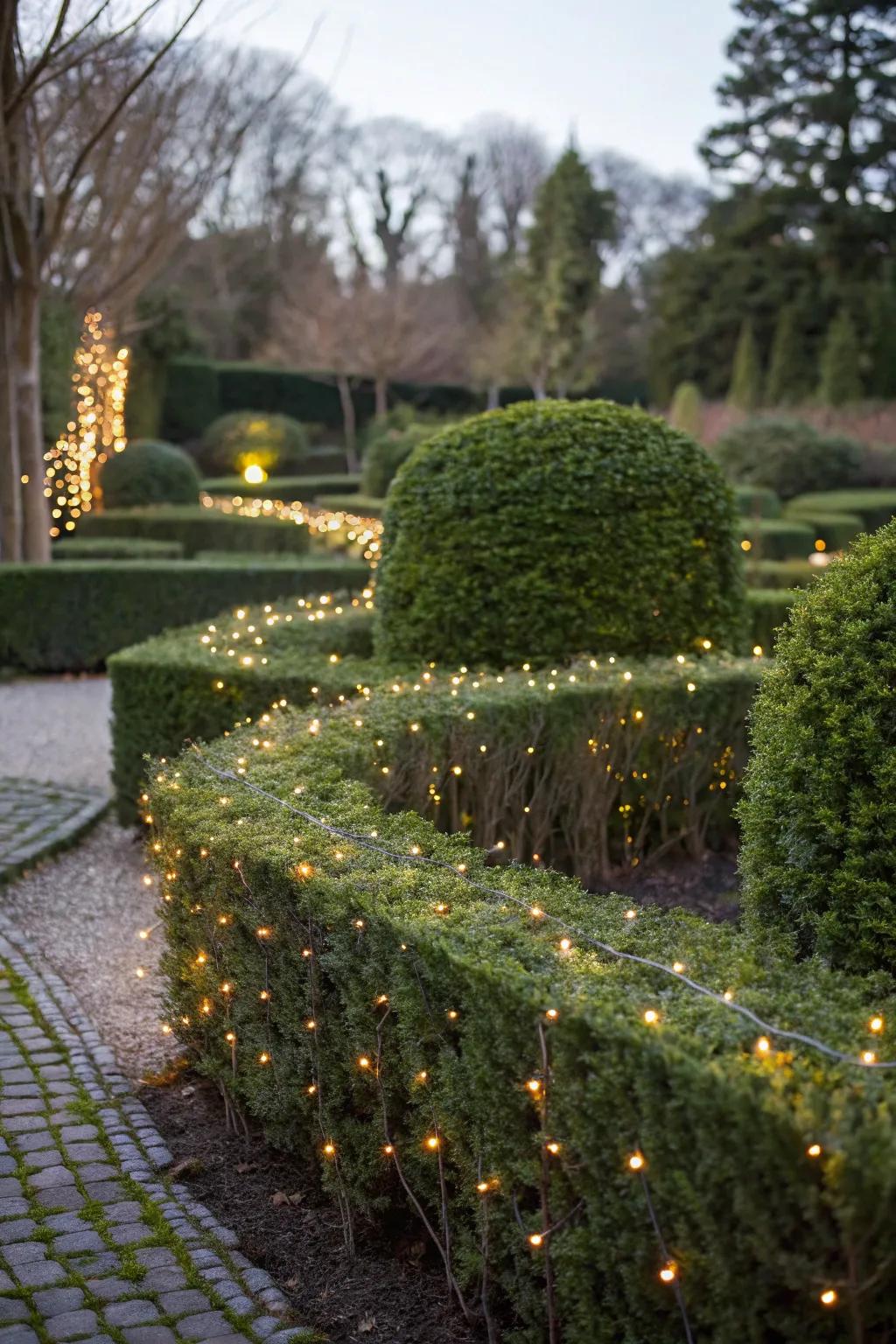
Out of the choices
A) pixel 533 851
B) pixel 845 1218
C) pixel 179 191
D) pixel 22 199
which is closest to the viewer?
pixel 845 1218

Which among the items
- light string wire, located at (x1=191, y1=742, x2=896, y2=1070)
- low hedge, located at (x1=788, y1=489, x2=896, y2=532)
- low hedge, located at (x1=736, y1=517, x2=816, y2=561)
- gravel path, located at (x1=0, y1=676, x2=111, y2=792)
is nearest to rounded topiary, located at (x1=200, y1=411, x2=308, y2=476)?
low hedge, located at (x1=788, y1=489, x2=896, y2=532)

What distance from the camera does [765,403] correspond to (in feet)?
106

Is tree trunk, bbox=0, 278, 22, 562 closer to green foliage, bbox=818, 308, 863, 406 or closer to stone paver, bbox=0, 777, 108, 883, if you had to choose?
stone paver, bbox=0, 777, 108, 883

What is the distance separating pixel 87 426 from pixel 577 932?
14196 mm

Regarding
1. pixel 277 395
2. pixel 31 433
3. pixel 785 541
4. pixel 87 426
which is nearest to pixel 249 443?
pixel 277 395

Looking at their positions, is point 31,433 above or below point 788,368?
below

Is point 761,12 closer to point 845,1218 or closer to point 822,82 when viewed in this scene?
point 822,82

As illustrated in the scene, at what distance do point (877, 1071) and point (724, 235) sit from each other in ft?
117

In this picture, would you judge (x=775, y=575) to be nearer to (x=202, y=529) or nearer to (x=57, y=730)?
(x=57, y=730)

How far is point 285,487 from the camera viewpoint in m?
24.6

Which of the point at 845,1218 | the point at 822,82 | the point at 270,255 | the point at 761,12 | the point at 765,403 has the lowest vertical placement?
the point at 845,1218

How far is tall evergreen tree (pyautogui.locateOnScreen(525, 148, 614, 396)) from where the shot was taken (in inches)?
1273

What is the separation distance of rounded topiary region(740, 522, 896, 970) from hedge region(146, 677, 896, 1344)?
387 millimetres

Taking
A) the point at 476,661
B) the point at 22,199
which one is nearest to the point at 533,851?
the point at 476,661
